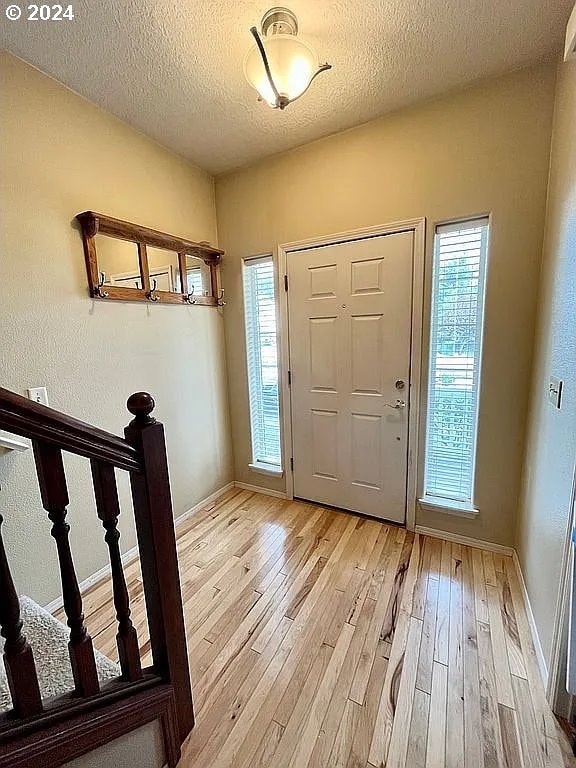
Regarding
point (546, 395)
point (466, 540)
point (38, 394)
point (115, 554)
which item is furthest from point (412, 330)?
point (38, 394)

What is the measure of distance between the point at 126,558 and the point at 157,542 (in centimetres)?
144

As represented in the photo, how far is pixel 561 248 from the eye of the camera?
→ 58.4 inches

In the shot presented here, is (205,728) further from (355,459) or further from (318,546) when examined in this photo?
(355,459)

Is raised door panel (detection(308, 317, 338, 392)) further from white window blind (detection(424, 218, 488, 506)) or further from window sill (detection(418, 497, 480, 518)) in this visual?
window sill (detection(418, 497, 480, 518))

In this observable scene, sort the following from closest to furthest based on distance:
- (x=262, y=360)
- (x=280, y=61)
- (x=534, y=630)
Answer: (x=280, y=61)
(x=534, y=630)
(x=262, y=360)

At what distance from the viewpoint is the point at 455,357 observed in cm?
208

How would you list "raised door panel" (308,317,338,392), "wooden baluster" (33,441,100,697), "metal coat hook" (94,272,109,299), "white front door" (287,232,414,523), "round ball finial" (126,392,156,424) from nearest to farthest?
"wooden baluster" (33,441,100,697) → "round ball finial" (126,392,156,424) → "metal coat hook" (94,272,109,299) → "white front door" (287,232,414,523) → "raised door panel" (308,317,338,392)

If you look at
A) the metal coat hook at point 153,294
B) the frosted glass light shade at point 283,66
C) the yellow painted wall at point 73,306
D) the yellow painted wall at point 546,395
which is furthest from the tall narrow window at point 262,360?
the yellow painted wall at point 546,395

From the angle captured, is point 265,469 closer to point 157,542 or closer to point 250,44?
point 157,542

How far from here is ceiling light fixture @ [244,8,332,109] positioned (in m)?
1.35

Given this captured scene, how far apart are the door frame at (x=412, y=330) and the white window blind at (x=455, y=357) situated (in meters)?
0.08

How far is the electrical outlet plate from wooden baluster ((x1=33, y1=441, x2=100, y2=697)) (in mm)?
1093

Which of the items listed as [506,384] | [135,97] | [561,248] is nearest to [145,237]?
[135,97]

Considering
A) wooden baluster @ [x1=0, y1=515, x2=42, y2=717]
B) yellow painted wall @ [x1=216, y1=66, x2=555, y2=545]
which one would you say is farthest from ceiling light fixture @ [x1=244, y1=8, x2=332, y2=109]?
wooden baluster @ [x1=0, y1=515, x2=42, y2=717]
